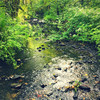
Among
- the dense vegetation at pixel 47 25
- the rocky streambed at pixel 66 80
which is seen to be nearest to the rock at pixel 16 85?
the rocky streambed at pixel 66 80

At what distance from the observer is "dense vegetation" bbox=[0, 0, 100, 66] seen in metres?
4.32

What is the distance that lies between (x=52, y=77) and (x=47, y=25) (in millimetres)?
8806

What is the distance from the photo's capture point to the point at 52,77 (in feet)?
13.4

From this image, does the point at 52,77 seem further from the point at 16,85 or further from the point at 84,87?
the point at 16,85

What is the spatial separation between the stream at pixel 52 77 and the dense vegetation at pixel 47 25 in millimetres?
664

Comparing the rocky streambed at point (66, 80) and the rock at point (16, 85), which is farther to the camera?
the rock at point (16, 85)

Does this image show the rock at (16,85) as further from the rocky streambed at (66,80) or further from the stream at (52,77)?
the rocky streambed at (66,80)

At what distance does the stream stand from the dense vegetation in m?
0.66

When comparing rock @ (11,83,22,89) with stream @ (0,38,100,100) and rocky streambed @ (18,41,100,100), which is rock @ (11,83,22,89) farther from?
rocky streambed @ (18,41,100,100)

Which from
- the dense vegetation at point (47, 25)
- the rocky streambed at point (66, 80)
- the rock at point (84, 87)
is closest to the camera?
the rocky streambed at point (66, 80)

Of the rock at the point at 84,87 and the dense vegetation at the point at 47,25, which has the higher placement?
the dense vegetation at the point at 47,25

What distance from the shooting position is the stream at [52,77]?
322 cm

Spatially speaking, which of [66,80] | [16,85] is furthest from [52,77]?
[16,85]

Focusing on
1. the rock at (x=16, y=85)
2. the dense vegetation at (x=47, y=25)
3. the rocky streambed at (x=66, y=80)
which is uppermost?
the dense vegetation at (x=47, y=25)
